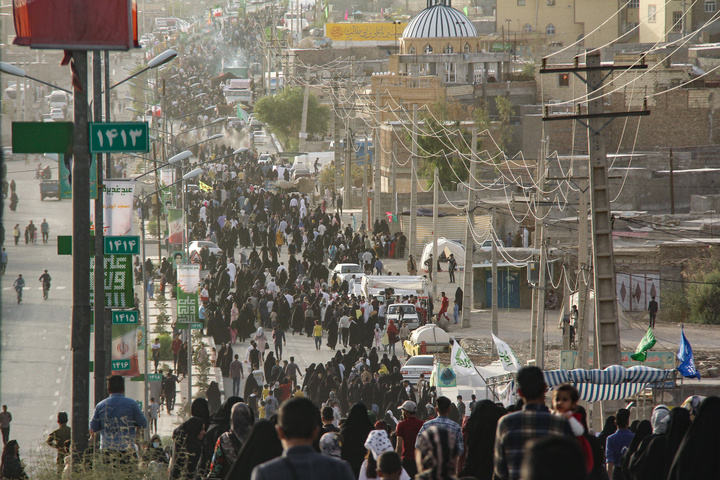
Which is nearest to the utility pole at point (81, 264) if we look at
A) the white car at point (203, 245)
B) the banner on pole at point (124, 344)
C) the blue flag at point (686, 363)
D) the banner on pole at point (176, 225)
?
the banner on pole at point (124, 344)

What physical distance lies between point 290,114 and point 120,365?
60.1 m

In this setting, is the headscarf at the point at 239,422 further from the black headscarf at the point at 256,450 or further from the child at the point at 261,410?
the child at the point at 261,410

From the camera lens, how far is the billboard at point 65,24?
9.03 meters

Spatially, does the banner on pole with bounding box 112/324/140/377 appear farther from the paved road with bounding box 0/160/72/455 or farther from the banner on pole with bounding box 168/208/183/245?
the banner on pole with bounding box 168/208/183/245

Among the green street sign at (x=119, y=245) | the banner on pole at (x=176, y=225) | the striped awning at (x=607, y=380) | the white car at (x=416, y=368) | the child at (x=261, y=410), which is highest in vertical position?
the banner on pole at (x=176, y=225)

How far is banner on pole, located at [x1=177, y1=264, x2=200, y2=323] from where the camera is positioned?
74.6ft

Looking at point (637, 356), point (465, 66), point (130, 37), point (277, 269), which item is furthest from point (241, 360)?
point (465, 66)

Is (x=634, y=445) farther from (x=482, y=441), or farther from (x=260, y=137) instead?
(x=260, y=137)

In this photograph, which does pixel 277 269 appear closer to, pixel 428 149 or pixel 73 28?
pixel 428 149

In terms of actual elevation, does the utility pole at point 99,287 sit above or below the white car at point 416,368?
above

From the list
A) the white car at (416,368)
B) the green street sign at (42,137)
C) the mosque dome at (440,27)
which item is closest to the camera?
the green street sign at (42,137)

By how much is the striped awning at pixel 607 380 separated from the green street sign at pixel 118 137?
536 cm

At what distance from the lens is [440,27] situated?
254 feet

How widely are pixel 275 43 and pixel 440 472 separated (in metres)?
109
